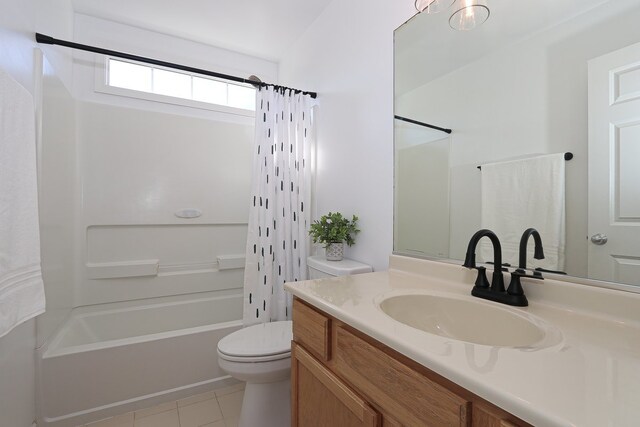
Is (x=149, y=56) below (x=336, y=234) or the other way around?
the other way around

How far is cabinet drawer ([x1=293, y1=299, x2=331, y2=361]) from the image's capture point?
0.88 meters

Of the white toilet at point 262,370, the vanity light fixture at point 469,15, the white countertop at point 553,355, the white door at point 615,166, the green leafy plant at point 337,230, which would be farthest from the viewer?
the green leafy plant at point 337,230

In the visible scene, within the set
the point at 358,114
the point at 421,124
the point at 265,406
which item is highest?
the point at 358,114

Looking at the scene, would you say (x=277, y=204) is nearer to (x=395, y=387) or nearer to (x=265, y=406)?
(x=265, y=406)

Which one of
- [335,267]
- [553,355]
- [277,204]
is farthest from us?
[277,204]

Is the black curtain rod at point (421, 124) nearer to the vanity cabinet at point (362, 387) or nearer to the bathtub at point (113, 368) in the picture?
the vanity cabinet at point (362, 387)

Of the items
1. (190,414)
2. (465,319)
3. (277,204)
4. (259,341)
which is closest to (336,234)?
(277,204)

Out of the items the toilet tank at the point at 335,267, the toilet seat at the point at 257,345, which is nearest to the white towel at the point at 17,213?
the toilet seat at the point at 257,345

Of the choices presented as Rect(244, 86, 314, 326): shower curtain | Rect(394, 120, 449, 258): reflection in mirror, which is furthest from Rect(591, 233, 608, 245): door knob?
Rect(244, 86, 314, 326): shower curtain

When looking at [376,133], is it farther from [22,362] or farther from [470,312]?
[22,362]

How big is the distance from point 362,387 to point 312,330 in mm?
262

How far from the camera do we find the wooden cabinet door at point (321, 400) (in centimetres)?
73

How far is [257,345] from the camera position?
141 centimetres

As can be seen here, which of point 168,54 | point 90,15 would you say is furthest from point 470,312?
point 90,15
